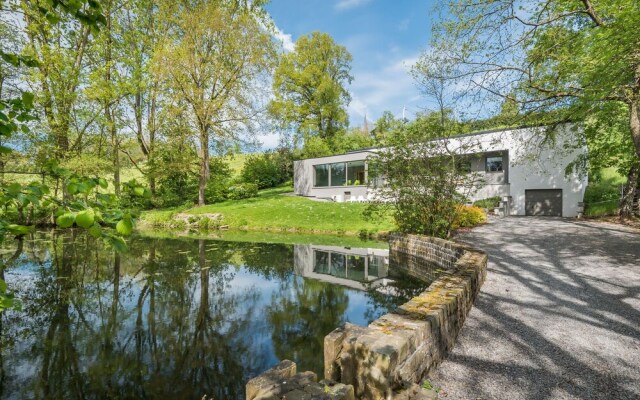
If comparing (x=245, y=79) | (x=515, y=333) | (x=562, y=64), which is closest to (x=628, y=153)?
(x=562, y=64)

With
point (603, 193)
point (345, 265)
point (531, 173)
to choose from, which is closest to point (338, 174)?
point (531, 173)

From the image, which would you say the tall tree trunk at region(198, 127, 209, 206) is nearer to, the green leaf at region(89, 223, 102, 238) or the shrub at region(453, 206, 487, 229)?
the shrub at region(453, 206, 487, 229)

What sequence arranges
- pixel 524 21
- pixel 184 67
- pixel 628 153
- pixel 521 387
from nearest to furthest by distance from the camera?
pixel 521 387
pixel 524 21
pixel 628 153
pixel 184 67

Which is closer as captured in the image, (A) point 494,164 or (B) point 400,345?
(B) point 400,345

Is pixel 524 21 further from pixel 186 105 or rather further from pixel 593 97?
pixel 186 105

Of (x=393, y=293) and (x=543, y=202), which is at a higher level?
(x=543, y=202)

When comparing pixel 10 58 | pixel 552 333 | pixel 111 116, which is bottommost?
pixel 552 333

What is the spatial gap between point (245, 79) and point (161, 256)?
17422 mm

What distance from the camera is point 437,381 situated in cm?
345

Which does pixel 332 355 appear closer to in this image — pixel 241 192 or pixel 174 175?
pixel 241 192

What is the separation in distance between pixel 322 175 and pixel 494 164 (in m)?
14.1

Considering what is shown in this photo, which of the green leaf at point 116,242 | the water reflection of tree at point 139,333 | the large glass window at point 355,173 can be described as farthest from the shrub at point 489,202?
the green leaf at point 116,242

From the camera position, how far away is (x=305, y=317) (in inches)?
240

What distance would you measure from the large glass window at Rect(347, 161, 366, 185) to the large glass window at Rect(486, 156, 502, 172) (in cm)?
928
